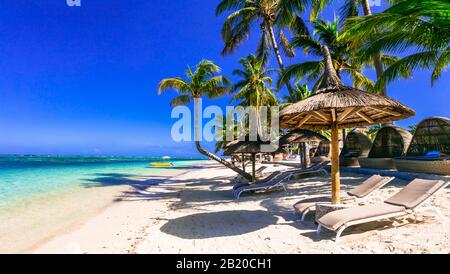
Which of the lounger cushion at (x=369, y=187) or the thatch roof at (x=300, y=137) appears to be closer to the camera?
the lounger cushion at (x=369, y=187)

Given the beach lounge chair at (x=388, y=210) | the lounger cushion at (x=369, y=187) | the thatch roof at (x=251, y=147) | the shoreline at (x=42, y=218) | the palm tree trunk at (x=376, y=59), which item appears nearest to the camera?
the beach lounge chair at (x=388, y=210)

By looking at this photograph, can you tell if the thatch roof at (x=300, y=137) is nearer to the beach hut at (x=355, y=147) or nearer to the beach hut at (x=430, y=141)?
the beach hut at (x=430, y=141)

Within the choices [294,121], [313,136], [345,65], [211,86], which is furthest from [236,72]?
[294,121]

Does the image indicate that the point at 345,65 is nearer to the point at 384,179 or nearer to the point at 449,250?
the point at 384,179

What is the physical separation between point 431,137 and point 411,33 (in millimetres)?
6161

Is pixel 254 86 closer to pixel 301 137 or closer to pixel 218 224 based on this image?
pixel 301 137

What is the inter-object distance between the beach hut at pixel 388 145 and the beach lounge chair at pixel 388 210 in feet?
24.7

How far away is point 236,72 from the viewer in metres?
19.7

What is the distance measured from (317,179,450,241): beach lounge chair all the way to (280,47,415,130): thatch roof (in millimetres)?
1291

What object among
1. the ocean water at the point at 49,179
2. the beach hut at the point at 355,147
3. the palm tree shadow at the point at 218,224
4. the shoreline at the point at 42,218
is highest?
the beach hut at the point at 355,147

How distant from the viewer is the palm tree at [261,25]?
14555 mm

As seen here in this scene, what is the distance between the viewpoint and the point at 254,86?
18.3 m

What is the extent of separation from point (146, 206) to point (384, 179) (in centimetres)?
704

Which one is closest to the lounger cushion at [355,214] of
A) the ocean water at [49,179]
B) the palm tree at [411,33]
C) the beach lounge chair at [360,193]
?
the beach lounge chair at [360,193]
